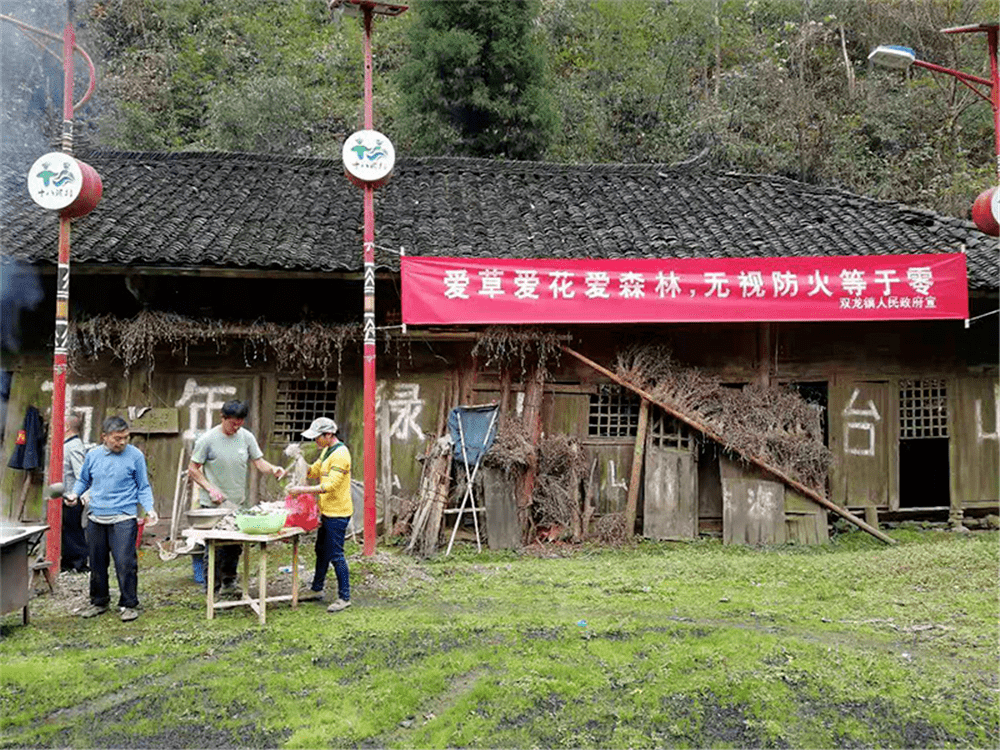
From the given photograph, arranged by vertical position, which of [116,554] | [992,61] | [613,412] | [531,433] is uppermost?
[992,61]

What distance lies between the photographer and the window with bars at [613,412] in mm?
11656

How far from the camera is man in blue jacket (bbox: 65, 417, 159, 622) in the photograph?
6758 millimetres

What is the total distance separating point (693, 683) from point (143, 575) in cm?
626

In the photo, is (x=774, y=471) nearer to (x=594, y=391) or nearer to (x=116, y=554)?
(x=594, y=391)

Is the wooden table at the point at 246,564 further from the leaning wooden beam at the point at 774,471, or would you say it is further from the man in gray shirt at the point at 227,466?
the leaning wooden beam at the point at 774,471

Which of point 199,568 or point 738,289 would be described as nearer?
point 199,568

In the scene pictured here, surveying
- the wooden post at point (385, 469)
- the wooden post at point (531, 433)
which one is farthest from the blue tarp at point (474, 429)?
the wooden post at point (385, 469)

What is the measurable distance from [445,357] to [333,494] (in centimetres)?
459

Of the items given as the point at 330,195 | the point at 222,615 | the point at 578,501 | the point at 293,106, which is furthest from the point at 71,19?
the point at 293,106

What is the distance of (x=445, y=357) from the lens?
37.7ft

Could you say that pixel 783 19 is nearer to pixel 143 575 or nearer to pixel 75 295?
pixel 75 295

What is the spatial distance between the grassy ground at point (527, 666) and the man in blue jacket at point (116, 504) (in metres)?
0.40

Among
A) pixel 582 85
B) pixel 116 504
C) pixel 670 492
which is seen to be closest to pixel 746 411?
pixel 670 492

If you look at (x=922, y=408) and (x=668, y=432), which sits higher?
(x=922, y=408)
